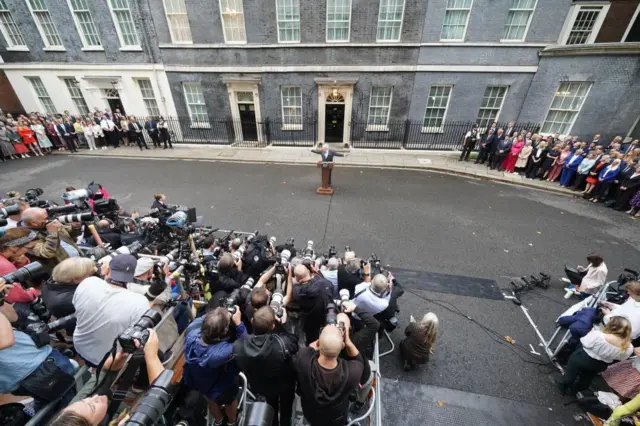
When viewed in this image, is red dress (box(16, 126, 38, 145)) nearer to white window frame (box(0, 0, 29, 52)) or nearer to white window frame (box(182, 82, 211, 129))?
white window frame (box(0, 0, 29, 52))

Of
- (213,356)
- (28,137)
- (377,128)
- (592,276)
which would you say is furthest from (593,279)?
(28,137)

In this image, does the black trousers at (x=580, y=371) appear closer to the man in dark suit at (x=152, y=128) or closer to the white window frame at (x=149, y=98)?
the man in dark suit at (x=152, y=128)

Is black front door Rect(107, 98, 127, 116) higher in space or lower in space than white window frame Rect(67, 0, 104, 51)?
lower

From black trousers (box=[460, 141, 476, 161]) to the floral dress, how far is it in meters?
21.5

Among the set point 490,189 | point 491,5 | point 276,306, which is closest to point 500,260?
point 490,189

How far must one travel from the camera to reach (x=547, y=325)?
4.82 m

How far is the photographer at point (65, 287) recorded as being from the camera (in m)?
2.79

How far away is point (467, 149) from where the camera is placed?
41.8ft

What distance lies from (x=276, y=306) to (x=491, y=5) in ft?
51.6

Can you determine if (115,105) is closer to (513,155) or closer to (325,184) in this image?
(325,184)

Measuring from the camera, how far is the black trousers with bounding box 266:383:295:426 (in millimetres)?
2760

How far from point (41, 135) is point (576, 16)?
2678 centimetres

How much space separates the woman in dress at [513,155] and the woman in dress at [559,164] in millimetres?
1301

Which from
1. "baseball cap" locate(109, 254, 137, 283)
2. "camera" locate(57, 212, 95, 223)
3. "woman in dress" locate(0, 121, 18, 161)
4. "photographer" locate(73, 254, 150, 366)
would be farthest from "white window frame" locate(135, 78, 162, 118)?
"photographer" locate(73, 254, 150, 366)
